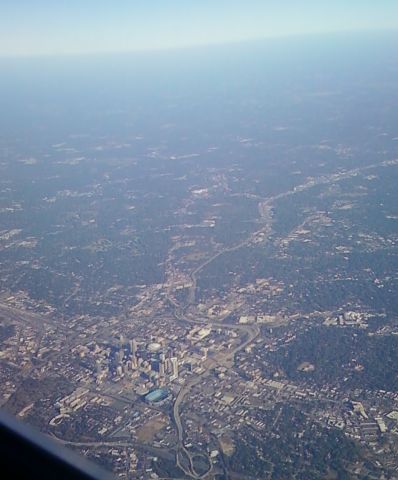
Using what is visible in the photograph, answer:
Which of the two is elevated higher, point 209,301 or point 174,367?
point 174,367

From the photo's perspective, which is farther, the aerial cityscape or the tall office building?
the tall office building

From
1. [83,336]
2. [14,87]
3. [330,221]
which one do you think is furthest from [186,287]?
[14,87]

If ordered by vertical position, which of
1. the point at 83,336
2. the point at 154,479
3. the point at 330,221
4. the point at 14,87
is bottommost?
the point at 14,87

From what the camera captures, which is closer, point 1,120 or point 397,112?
point 397,112

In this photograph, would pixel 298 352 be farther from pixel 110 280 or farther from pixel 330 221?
pixel 330 221

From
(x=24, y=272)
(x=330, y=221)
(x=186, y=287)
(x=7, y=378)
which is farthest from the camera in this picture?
(x=330, y=221)

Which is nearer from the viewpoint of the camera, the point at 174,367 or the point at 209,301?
the point at 174,367

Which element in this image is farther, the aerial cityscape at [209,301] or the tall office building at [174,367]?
the tall office building at [174,367]

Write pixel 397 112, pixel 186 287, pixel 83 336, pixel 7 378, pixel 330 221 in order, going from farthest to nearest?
pixel 397 112
pixel 330 221
pixel 186 287
pixel 83 336
pixel 7 378
